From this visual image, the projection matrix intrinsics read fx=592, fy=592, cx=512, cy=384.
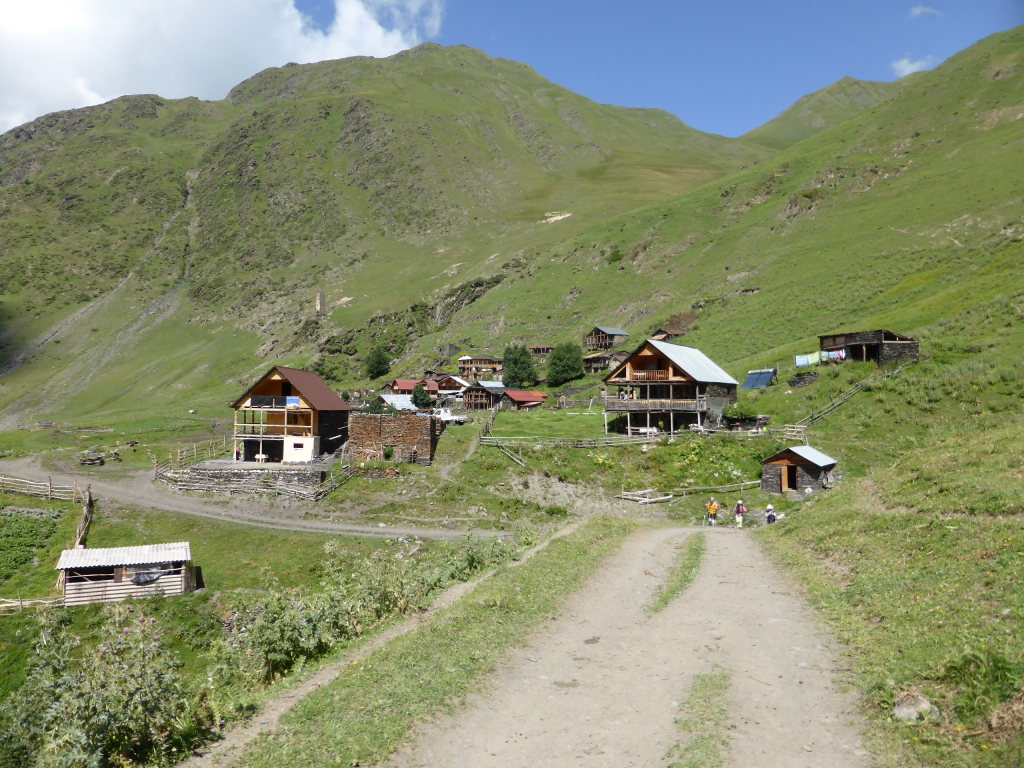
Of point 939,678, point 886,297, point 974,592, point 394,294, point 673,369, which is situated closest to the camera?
point 939,678

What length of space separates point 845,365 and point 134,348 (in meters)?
184

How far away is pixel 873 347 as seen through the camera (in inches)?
2191

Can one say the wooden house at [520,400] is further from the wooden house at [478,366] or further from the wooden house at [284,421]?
the wooden house at [284,421]

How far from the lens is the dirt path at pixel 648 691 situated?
26.5ft

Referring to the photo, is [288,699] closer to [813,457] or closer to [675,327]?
[813,457]

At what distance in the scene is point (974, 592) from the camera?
1121cm

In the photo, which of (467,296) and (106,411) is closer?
(106,411)

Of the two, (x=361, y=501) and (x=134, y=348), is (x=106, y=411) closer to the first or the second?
(x=134, y=348)

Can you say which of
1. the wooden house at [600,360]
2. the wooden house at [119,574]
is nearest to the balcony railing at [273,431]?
the wooden house at [119,574]

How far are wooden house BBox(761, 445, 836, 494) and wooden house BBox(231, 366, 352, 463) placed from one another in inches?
1462

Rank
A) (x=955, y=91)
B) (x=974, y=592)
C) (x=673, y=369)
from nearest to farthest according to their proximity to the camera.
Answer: (x=974, y=592) < (x=673, y=369) < (x=955, y=91)

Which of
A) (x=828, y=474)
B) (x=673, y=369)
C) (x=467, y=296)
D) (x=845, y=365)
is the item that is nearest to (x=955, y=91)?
(x=467, y=296)

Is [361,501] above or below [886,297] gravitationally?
below

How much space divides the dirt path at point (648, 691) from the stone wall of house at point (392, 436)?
3137cm
